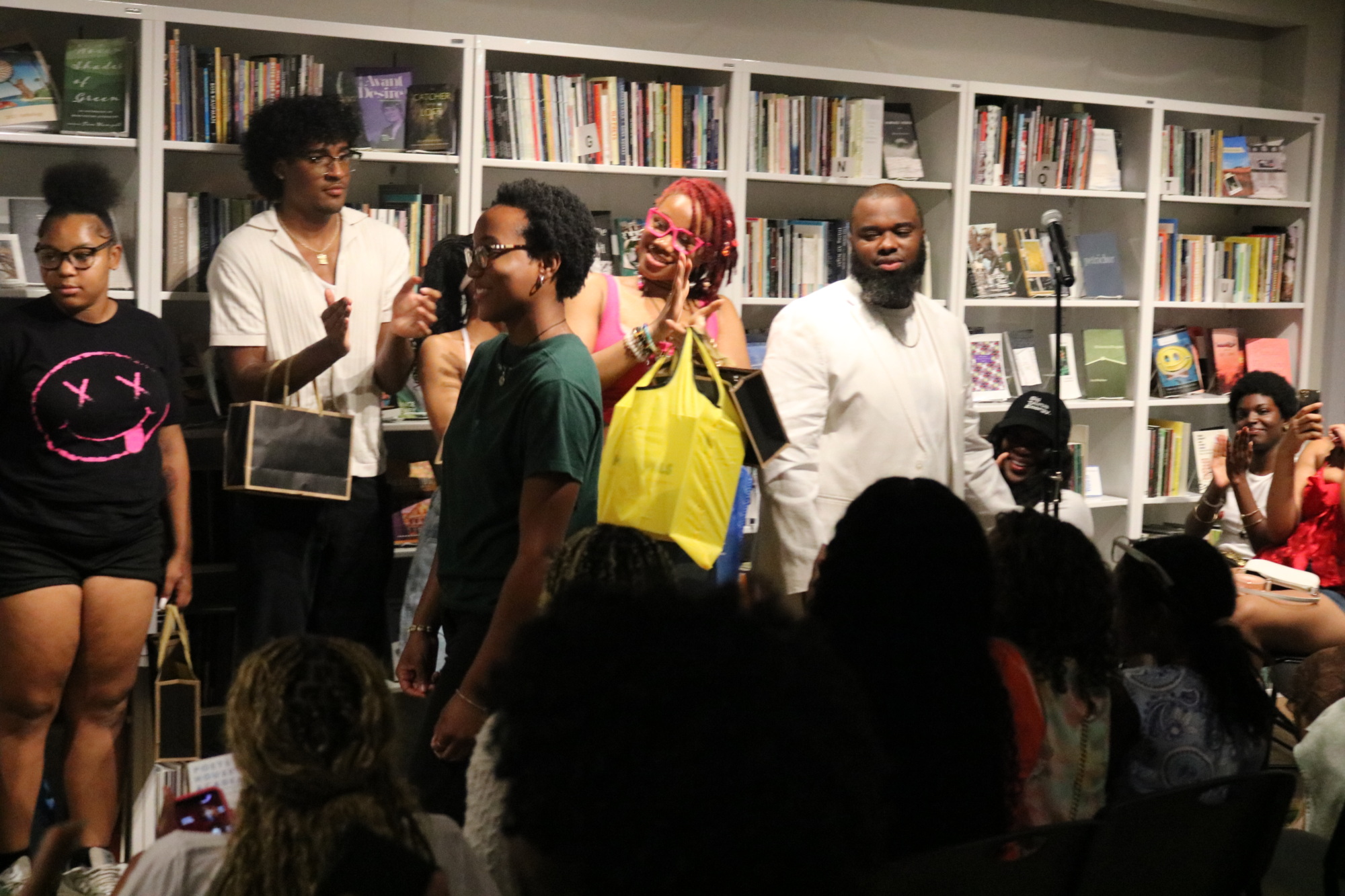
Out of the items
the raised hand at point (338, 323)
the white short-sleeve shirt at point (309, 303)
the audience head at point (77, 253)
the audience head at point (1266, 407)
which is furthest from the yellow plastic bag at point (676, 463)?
the audience head at point (1266, 407)

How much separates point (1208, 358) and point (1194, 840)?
3.88 metres

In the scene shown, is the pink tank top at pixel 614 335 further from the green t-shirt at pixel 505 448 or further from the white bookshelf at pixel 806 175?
the white bookshelf at pixel 806 175

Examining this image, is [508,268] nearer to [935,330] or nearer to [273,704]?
[273,704]

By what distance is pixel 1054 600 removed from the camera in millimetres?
2008

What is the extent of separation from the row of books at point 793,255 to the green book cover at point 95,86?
1932mm

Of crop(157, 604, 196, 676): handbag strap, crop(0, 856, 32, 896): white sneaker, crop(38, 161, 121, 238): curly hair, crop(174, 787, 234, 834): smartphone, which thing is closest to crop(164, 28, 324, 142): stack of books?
crop(38, 161, 121, 238): curly hair

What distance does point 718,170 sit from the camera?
4.20m

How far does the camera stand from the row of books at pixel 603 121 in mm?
3936

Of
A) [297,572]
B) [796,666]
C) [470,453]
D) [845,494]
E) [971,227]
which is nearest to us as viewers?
[796,666]

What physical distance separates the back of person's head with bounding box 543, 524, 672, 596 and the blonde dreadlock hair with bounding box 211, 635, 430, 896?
1.31 ft

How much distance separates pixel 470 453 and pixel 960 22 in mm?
3543

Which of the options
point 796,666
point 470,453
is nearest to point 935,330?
point 470,453

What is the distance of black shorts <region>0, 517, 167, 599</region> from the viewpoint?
116 inches

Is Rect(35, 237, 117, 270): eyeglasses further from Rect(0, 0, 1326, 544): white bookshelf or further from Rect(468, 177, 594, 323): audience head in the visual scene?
Rect(468, 177, 594, 323): audience head
